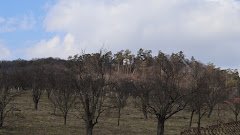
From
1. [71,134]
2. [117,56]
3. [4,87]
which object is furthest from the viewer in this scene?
[117,56]

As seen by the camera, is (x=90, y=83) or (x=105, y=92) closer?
(x=90, y=83)

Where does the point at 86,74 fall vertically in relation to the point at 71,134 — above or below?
above

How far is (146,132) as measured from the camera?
37.3m

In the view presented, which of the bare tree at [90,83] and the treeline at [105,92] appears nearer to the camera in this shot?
the bare tree at [90,83]

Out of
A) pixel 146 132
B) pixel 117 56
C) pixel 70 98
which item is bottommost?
pixel 146 132

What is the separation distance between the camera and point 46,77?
7200cm

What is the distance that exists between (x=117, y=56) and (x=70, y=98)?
229 ft

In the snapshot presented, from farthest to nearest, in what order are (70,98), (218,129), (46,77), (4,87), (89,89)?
(46,77) → (70,98) → (4,87) → (89,89) → (218,129)

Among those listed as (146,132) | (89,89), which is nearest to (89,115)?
(89,89)

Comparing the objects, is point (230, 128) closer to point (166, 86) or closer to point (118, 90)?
point (166, 86)

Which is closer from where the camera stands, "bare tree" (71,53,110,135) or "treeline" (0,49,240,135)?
"bare tree" (71,53,110,135)

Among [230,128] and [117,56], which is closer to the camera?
[230,128]

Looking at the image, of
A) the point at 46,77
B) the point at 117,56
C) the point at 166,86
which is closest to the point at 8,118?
the point at 166,86

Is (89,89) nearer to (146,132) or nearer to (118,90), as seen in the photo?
(146,132)
